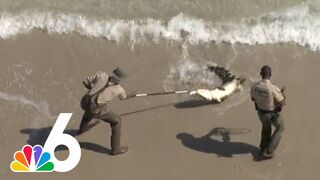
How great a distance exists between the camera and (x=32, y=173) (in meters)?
12.2

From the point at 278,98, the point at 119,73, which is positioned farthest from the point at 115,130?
the point at 278,98

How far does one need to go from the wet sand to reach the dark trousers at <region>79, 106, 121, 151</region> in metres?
0.29

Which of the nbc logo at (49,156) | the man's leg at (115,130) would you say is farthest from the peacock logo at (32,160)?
the man's leg at (115,130)

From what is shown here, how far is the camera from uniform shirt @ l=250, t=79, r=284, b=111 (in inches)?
462

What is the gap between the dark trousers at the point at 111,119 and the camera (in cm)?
1206

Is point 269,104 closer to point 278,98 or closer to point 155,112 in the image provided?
point 278,98

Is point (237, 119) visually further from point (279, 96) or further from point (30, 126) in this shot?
point (30, 126)

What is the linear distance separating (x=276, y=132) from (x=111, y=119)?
252 centimetres

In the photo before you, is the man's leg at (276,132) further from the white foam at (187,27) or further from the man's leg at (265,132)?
the white foam at (187,27)

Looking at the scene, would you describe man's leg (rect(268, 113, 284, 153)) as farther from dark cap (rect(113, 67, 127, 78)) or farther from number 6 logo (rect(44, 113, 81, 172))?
number 6 logo (rect(44, 113, 81, 172))

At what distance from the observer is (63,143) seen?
12.6 metres

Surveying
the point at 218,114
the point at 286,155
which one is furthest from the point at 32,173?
the point at 286,155

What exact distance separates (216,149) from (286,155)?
110 centimetres

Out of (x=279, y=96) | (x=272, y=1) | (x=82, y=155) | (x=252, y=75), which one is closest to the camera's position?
(x=279, y=96)
